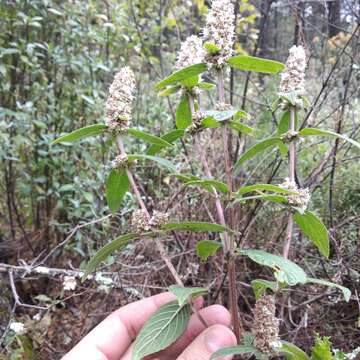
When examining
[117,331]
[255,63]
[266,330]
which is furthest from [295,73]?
[117,331]

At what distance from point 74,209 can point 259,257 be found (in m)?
1.55

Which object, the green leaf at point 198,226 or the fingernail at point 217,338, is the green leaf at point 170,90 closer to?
the green leaf at point 198,226

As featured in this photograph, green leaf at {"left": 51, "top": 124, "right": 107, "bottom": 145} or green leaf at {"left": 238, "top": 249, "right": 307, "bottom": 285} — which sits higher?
green leaf at {"left": 51, "top": 124, "right": 107, "bottom": 145}

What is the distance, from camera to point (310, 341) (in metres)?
1.42

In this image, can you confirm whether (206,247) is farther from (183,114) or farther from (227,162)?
(183,114)

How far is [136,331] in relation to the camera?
4.24ft

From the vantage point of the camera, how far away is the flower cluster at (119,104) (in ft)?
3.03

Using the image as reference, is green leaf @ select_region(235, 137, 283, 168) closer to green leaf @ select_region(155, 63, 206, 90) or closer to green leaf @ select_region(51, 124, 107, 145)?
green leaf @ select_region(155, 63, 206, 90)

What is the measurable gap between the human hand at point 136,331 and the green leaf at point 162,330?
93 millimetres

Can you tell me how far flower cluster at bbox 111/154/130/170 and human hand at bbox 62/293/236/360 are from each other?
0.43 m

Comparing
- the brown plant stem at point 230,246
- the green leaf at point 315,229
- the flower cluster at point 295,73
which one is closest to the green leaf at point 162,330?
the brown plant stem at point 230,246

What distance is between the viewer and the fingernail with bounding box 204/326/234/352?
3.16 feet

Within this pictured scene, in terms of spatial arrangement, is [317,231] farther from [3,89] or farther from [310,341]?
[3,89]

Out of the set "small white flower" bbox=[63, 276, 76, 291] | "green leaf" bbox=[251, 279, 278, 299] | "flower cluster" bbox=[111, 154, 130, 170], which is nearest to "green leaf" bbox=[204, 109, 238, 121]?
"flower cluster" bbox=[111, 154, 130, 170]
